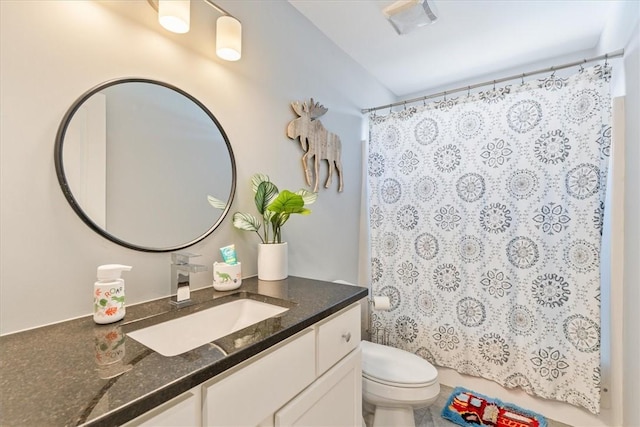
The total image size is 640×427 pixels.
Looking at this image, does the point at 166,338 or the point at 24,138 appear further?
the point at 166,338

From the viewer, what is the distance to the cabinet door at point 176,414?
1.66 ft

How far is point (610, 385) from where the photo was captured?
1.61 meters

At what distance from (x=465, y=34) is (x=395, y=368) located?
2095 mm

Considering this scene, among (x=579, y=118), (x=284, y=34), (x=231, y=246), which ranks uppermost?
(x=284, y=34)

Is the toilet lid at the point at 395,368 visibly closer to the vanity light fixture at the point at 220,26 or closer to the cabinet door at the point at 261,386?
the cabinet door at the point at 261,386

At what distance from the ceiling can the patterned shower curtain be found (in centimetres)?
42

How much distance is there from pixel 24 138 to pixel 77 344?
56cm

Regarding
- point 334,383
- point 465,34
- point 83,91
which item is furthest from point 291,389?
point 465,34

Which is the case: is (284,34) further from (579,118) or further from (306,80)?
(579,118)

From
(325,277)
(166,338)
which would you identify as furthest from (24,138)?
(325,277)

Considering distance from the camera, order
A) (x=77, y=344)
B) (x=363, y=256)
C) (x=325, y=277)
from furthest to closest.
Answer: (x=363, y=256)
(x=325, y=277)
(x=77, y=344)

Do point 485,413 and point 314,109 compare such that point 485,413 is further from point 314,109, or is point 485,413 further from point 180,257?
point 314,109

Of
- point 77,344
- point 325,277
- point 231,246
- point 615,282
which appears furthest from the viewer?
point 325,277

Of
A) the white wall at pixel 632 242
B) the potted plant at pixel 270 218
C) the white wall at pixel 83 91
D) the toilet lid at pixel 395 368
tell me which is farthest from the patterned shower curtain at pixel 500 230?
the potted plant at pixel 270 218
